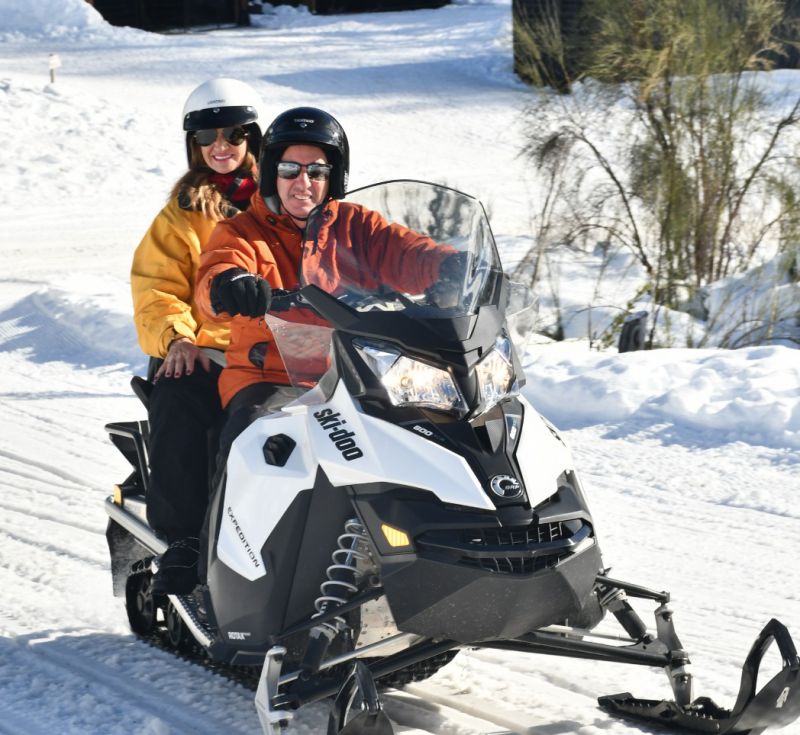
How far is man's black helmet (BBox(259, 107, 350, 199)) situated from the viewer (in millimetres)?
3406

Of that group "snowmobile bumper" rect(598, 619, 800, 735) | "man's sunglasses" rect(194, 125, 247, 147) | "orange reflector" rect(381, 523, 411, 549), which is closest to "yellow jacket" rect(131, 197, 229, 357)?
"man's sunglasses" rect(194, 125, 247, 147)

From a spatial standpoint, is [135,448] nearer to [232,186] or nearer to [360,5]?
[232,186]

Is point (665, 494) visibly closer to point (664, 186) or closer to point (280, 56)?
point (664, 186)

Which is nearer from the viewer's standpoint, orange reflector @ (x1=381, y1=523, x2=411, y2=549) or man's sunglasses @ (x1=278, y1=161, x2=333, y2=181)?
orange reflector @ (x1=381, y1=523, x2=411, y2=549)

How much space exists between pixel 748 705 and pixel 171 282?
7.30 ft

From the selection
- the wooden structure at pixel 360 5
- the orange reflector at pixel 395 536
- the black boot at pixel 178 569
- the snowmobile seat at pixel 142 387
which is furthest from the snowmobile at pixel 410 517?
the wooden structure at pixel 360 5

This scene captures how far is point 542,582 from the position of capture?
273cm

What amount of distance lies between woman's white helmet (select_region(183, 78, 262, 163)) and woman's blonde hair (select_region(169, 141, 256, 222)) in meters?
0.10

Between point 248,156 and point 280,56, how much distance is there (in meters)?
21.5

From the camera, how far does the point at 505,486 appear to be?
2.74 meters

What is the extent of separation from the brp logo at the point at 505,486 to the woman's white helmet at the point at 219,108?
77.4 inches

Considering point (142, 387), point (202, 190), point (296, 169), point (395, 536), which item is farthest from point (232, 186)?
point (395, 536)

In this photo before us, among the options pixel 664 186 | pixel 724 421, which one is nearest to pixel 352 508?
pixel 724 421

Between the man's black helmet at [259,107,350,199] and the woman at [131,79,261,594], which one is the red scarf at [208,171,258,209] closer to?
the woman at [131,79,261,594]
